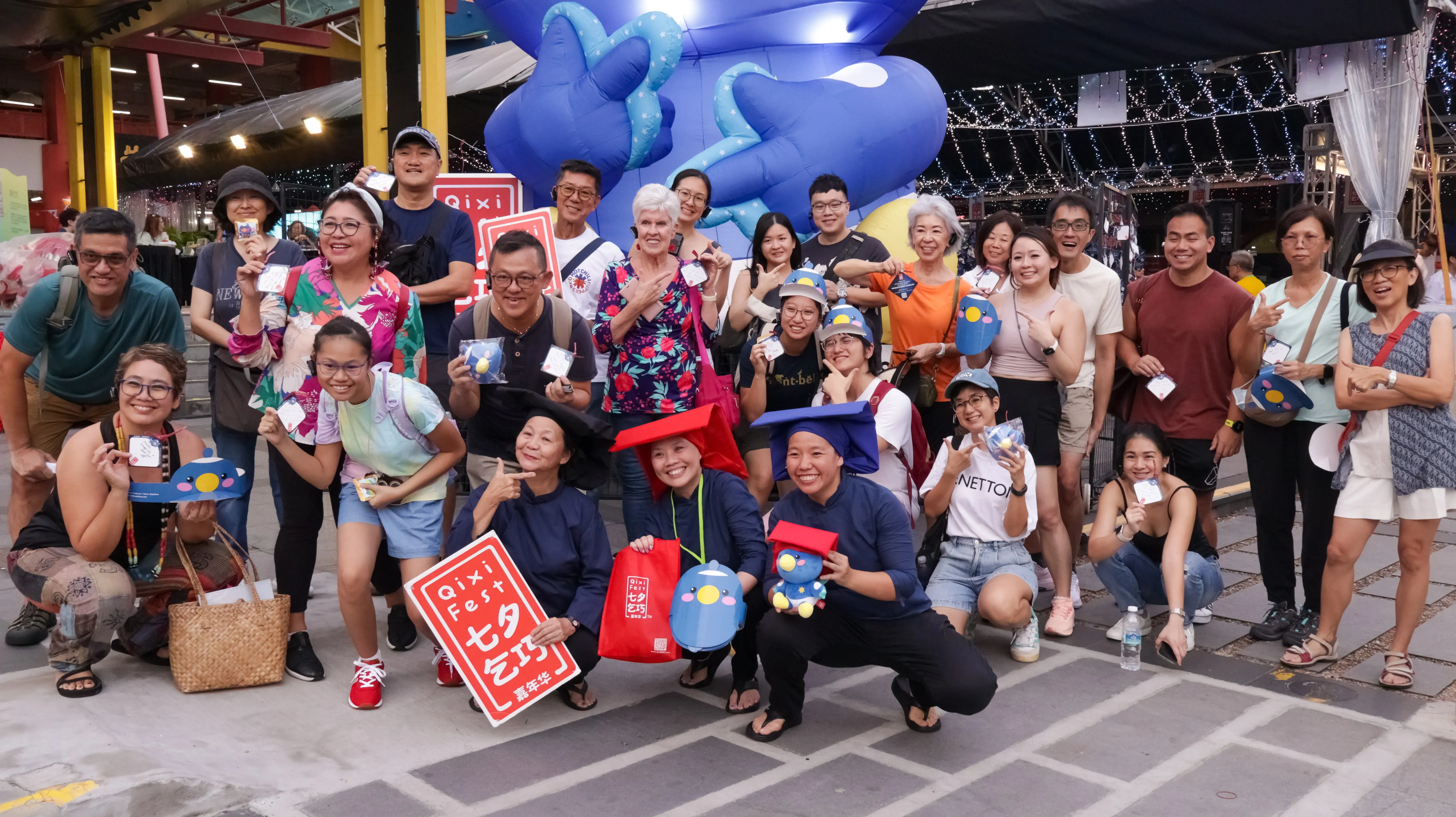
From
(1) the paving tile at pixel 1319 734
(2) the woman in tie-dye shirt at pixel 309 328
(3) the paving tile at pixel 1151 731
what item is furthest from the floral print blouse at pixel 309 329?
(1) the paving tile at pixel 1319 734

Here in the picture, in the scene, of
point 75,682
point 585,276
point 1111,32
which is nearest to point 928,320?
point 585,276

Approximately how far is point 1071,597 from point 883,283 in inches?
59.7

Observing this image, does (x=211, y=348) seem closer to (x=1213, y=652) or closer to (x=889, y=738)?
(x=889, y=738)

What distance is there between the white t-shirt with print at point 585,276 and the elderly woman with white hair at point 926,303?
97cm

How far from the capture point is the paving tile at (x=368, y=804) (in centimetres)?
271

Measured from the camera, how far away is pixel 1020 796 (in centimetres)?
286

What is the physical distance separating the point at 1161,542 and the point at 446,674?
2.61 meters

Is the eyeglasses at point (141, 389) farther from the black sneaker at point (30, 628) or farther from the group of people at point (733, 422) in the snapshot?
the black sneaker at point (30, 628)

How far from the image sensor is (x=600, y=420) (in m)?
3.50

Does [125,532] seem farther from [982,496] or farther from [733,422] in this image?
[982,496]

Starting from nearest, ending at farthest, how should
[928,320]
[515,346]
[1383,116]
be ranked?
[515,346], [928,320], [1383,116]

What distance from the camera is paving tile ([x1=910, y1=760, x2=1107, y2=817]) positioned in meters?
2.77

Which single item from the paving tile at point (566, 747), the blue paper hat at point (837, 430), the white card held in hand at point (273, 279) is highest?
the white card held in hand at point (273, 279)

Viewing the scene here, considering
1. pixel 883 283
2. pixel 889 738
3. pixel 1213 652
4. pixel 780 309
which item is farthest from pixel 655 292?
pixel 1213 652
